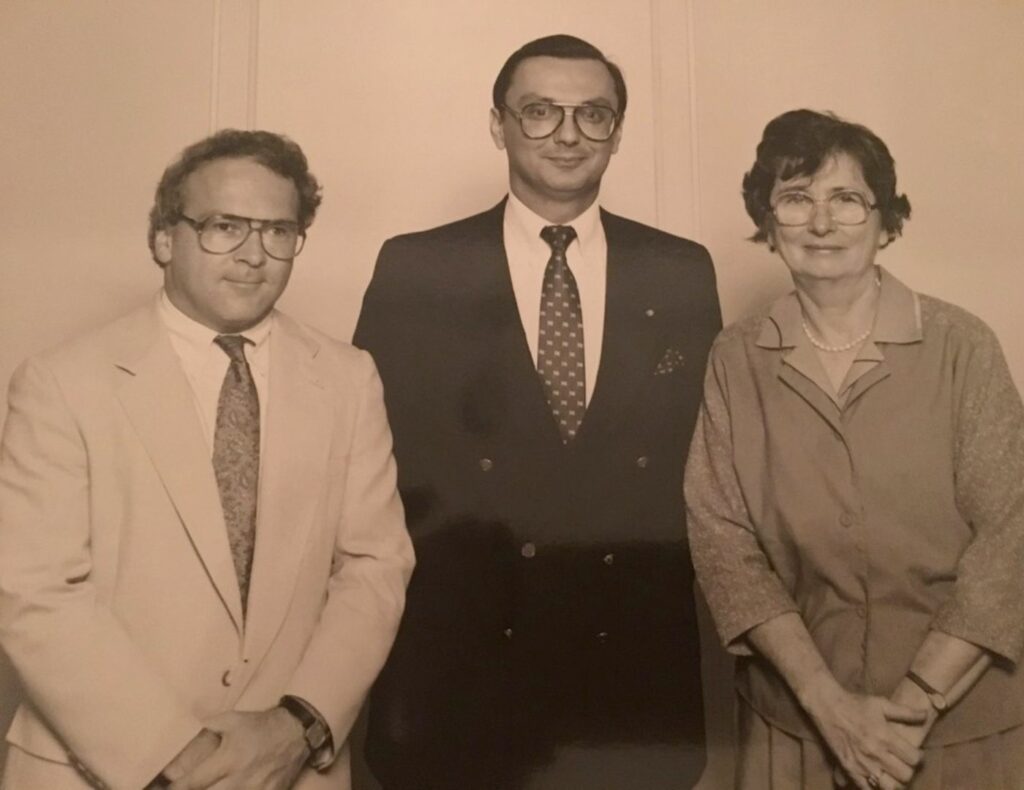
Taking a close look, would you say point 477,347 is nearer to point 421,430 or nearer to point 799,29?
point 421,430

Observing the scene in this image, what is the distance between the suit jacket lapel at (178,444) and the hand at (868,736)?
0.71 meters

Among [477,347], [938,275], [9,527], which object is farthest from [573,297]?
[9,527]

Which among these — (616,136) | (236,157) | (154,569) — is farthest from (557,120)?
(154,569)

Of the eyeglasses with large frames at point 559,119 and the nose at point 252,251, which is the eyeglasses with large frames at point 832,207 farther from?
the nose at point 252,251

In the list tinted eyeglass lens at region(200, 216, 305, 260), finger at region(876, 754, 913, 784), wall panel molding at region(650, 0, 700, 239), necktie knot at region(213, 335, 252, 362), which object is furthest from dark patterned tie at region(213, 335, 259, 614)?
finger at region(876, 754, 913, 784)

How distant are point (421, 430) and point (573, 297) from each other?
0.28m

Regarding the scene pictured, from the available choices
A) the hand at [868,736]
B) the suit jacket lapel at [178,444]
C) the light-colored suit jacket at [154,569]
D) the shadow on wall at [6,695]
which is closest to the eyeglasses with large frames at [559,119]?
the light-colored suit jacket at [154,569]

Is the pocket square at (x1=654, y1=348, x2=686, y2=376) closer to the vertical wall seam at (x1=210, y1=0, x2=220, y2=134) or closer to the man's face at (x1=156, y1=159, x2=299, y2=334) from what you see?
the man's face at (x1=156, y1=159, x2=299, y2=334)

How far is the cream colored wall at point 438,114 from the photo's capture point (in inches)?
55.1

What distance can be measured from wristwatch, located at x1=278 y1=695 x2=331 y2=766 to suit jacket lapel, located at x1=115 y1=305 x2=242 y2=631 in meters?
0.11

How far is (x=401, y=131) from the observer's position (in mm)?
1458

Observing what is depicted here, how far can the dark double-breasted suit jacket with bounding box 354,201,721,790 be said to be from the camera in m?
1.30

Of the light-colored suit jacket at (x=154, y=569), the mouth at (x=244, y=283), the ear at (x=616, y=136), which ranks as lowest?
the light-colored suit jacket at (x=154, y=569)

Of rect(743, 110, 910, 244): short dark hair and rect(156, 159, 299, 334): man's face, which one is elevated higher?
rect(743, 110, 910, 244): short dark hair
